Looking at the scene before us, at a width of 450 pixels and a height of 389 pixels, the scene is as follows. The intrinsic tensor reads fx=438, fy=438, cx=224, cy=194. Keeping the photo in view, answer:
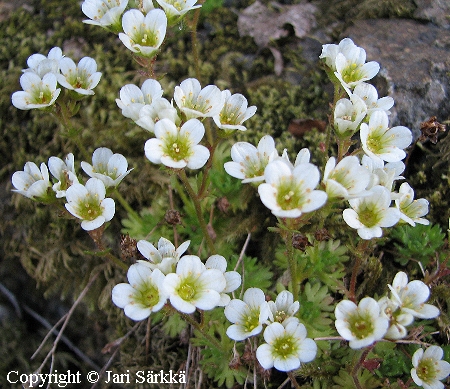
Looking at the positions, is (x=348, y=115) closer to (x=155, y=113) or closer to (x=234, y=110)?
(x=234, y=110)

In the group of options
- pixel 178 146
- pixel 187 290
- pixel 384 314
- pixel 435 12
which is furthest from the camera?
pixel 435 12

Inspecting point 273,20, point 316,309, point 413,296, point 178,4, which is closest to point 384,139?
point 413,296

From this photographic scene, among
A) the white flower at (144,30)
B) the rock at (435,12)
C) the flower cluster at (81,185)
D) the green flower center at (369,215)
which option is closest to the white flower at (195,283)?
the flower cluster at (81,185)

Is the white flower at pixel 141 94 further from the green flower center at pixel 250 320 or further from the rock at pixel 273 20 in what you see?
the rock at pixel 273 20

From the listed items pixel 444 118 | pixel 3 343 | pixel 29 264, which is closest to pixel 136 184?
pixel 29 264

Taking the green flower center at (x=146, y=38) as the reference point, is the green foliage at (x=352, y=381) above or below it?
below
